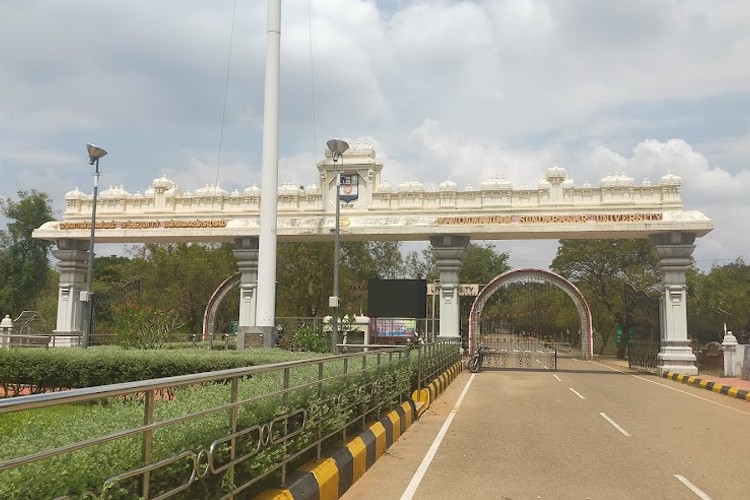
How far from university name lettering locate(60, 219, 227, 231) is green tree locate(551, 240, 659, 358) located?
80.0 feet

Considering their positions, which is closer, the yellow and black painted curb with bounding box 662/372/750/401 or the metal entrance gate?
the yellow and black painted curb with bounding box 662/372/750/401

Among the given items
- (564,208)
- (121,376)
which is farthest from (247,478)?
(564,208)

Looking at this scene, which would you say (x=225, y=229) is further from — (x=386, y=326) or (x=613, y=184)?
(x=613, y=184)

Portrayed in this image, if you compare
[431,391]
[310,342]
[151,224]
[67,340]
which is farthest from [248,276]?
[431,391]

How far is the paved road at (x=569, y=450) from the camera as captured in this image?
6.64 meters

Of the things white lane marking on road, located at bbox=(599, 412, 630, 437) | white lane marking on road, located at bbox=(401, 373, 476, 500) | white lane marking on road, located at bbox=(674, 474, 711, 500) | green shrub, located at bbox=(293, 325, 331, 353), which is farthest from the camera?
green shrub, located at bbox=(293, 325, 331, 353)

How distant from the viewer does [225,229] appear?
23.2 metres

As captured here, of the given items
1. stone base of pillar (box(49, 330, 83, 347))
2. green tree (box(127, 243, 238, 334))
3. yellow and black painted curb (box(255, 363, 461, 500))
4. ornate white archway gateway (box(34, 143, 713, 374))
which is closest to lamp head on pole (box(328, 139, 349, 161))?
ornate white archway gateway (box(34, 143, 713, 374))

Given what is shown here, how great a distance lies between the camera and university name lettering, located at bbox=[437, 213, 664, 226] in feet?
69.7

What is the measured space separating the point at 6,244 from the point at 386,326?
30636mm

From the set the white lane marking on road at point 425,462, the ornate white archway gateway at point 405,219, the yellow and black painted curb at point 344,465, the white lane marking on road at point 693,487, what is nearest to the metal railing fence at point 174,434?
the yellow and black painted curb at point 344,465

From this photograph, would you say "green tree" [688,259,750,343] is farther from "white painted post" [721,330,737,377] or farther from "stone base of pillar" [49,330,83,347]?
"stone base of pillar" [49,330,83,347]

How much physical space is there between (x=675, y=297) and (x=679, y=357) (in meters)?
1.96

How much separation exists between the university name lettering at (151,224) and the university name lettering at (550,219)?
8.31m
